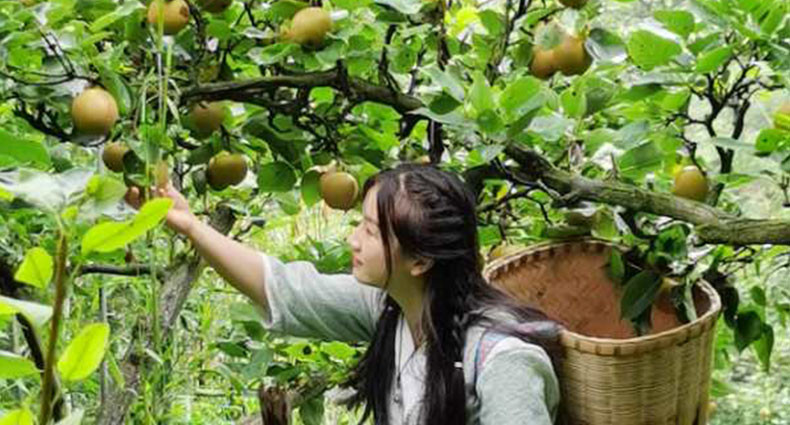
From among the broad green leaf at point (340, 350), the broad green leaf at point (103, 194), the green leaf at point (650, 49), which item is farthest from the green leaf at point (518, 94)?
the broad green leaf at point (103, 194)

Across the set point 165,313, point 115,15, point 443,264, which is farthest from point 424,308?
point 115,15

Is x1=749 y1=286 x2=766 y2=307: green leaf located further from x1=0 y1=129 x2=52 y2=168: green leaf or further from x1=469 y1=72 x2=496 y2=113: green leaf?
x1=0 y1=129 x2=52 y2=168: green leaf

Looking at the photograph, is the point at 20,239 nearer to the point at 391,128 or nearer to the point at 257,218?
the point at 257,218

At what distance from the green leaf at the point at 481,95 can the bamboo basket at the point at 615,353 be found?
0.21 m

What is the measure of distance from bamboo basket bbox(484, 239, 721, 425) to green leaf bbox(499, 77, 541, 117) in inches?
7.8

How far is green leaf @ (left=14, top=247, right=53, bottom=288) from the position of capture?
325 mm

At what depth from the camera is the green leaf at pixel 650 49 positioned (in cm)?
101

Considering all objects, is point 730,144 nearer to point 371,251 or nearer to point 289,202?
point 371,251

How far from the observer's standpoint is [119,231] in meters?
Result: 0.32

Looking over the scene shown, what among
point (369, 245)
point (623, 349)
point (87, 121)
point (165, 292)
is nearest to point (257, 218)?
point (165, 292)

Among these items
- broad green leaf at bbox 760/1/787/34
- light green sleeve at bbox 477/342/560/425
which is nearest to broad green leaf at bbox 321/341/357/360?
light green sleeve at bbox 477/342/560/425

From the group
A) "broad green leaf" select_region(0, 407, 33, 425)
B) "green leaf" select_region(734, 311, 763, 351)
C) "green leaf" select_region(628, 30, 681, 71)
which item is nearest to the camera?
"broad green leaf" select_region(0, 407, 33, 425)

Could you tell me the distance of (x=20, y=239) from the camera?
4.01 ft

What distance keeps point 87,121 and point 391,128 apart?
0.43m
